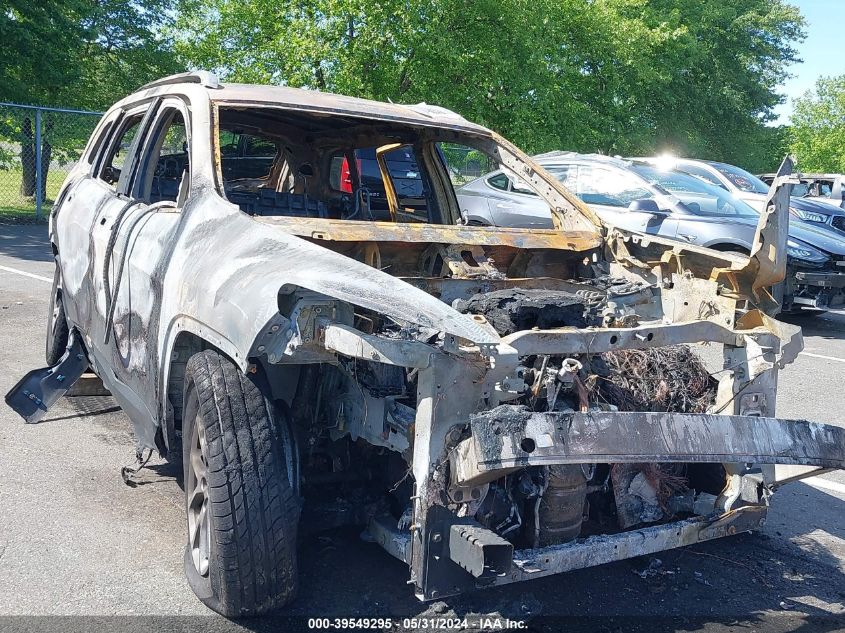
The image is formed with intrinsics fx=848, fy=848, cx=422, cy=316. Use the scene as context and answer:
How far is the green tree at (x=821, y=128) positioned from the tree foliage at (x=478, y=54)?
474 inches

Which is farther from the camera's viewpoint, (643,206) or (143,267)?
(643,206)

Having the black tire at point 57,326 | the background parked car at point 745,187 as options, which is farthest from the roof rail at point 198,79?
the background parked car at point 745,187

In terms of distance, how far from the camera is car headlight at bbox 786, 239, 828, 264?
9945 mm

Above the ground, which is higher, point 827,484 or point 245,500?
point 245,500

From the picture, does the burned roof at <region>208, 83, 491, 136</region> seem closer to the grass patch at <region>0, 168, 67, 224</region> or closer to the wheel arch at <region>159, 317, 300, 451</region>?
the wheel arch at <region>159, 317, 300, 451</region>

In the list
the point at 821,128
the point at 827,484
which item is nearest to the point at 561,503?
the point at 827,484

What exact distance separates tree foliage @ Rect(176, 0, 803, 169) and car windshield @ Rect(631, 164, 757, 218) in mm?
8101

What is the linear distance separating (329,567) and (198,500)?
2.18ft

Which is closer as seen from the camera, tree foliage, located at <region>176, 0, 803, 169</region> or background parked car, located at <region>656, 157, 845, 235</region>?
background parked car, located at <region>656, 157, 845, 235</region>

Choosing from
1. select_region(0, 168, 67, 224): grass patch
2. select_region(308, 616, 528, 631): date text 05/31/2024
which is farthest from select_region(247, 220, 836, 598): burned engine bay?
select_region(0, 168, 67, 224): grass patch

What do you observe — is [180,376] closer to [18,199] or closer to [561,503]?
[561,503]

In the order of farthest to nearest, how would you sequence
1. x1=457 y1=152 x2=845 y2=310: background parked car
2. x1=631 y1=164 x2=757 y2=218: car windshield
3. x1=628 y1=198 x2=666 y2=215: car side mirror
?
x1=631 y1=164 x2=757 y2=218: car windshield → x1=457 y1=152 x2=845 y2=310: background parked car → x1=628 y1=198 x2=666 y2=215: car side mirror

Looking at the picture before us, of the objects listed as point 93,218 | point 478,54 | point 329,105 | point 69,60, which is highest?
point 478,54

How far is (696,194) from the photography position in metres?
10.6
